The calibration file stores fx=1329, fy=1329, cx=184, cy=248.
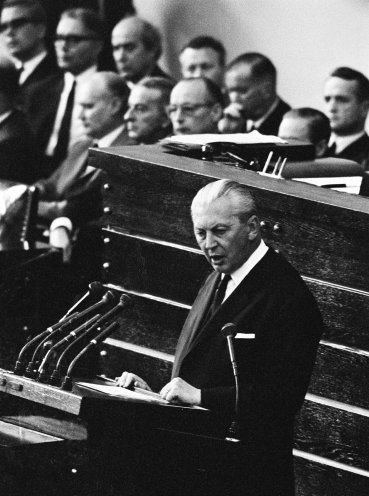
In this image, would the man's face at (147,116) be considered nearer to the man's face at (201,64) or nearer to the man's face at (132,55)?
the man's face at (201,64)

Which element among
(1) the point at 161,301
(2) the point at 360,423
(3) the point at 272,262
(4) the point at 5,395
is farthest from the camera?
(1) the point at 161,301

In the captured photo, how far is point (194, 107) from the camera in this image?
22.3 ft

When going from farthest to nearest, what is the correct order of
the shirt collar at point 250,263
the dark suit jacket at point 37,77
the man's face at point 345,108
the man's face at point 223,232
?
1. the dark suit jacket at point 37,77
2. the man's face at point 345,108
3. the shirt collar at point 250,263
4. the man's face at point 223,232

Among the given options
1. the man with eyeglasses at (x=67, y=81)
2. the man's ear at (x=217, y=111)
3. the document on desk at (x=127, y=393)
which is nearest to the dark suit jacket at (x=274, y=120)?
the man's ear at (x=217, y=111)

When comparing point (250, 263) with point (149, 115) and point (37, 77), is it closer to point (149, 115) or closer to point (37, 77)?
point (149, 115)

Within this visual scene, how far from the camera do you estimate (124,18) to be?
27.8 ft

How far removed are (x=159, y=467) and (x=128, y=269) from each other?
172cm

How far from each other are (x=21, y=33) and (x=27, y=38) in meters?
0.06

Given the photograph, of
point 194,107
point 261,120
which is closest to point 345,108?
point 261,120

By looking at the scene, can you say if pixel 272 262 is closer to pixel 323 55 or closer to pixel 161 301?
pixel 161 301

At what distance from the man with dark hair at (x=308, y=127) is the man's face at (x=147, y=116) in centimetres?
90

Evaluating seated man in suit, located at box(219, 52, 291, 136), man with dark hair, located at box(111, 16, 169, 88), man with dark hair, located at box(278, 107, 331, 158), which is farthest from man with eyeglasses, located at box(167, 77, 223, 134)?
man with dark hair, located at box(111, 16, 169, 88)

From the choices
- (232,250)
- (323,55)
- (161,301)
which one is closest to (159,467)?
(232,250)

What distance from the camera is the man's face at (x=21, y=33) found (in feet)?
29.8
